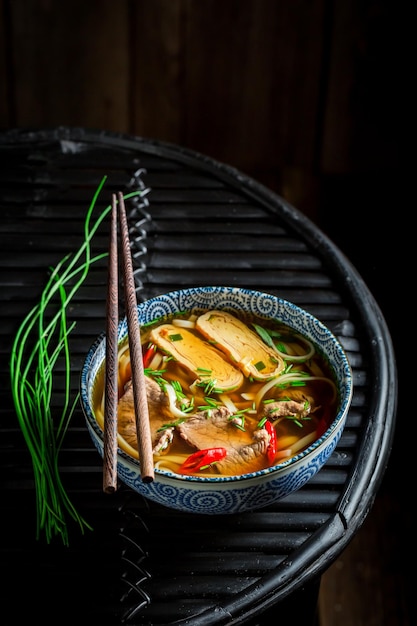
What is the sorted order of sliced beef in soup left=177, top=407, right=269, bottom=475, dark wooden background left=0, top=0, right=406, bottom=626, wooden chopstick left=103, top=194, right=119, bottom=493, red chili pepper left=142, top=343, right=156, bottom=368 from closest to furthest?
wooden chopstick left=103, top=194, right=119, bottom=493
sliced beef in soup left=177, top=407, right=269, bottom=475
red chili pepper left=142, top=343, right=156, bottom=368
dark wooden background left=0, top=0, right=406, bottom=626

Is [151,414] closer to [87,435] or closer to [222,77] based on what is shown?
[87,435]

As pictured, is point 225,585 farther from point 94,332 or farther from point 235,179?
point 235,179

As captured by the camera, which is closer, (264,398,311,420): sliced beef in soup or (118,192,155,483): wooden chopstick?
(118,192,155,483): wooden chopstick

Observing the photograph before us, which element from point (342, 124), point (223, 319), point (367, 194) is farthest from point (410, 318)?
point (223, 319)

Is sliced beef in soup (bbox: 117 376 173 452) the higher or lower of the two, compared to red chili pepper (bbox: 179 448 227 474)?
higher

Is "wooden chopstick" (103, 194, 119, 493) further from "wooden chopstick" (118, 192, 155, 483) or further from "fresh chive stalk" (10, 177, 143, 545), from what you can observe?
"fresh chive stalk" (10, 177, 143, 545)

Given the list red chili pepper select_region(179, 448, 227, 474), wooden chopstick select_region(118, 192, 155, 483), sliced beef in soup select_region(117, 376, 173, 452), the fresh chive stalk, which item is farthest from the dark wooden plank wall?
red chili pepper select_region(179, 448, 227, 474)
